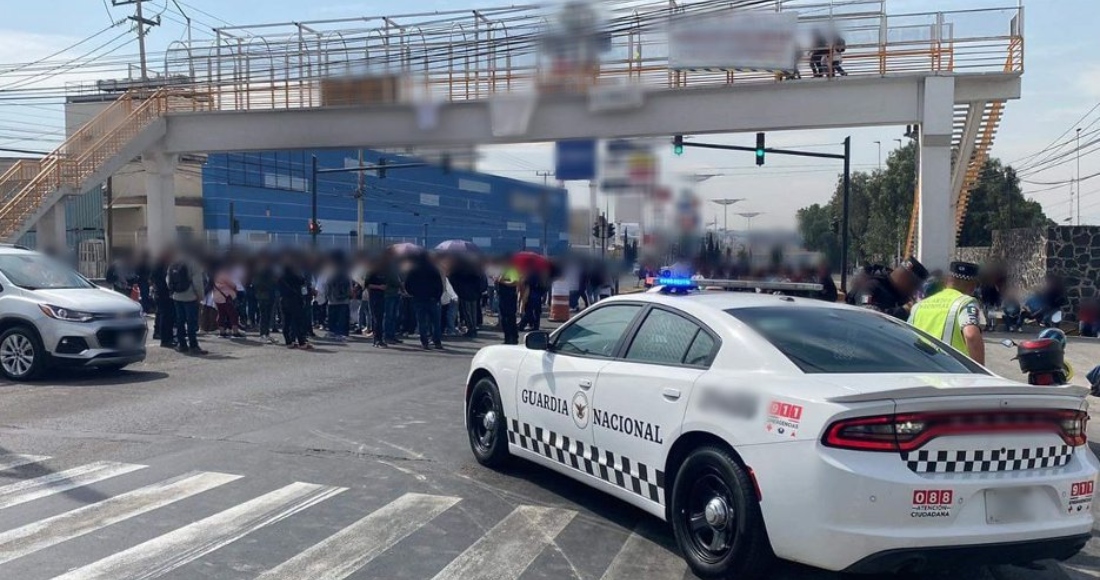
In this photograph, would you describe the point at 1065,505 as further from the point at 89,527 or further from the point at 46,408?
the point at 46,408

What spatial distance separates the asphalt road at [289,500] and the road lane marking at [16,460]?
1.2 inches

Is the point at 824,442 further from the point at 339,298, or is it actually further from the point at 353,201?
the point at 353,201

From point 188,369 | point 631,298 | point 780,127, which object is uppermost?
point 780,127

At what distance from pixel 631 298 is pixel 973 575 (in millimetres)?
2604

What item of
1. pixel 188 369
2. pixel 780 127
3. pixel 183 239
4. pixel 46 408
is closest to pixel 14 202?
pixel 183 239

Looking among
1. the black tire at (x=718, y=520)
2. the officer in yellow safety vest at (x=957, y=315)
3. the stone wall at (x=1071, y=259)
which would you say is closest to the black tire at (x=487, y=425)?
the black tire at (x=718, y=520)

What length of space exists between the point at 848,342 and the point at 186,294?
41.0 ft

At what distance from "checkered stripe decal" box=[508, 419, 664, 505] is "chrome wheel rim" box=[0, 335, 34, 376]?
8.17 meters

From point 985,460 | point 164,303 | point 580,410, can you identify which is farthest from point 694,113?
point 985,460

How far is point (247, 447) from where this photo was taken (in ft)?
27.9

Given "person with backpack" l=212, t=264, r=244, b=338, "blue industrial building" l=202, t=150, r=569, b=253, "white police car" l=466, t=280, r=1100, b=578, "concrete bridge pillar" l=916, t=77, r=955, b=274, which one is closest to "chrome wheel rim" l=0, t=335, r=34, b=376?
"person with backpack" l=212, t=264, r=244, b=338

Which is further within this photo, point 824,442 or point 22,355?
point 22,355

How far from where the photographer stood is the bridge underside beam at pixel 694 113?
21.4 m

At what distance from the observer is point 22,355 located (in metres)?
12.5
